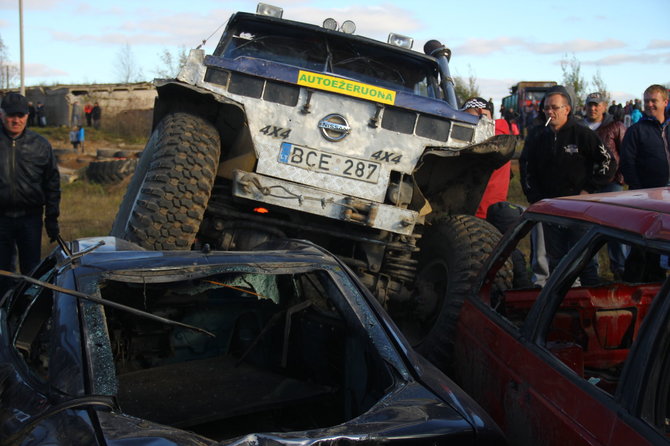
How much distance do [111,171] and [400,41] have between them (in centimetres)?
994

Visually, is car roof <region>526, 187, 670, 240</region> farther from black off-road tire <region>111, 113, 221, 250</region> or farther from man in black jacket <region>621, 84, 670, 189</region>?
man in black jacket <region>621, 84, 670, 189</region>

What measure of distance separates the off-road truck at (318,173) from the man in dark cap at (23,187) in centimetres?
67

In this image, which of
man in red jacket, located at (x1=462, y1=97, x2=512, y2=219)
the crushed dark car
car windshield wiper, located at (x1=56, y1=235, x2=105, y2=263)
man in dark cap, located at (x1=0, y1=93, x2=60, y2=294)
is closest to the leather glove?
man in dark cap, located at (x1=0, y1=93, x2=60, y2=294)

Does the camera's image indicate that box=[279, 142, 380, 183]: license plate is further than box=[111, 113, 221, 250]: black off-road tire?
Yes

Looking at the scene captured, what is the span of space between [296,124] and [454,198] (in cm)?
157

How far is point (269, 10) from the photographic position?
5793 millimetres

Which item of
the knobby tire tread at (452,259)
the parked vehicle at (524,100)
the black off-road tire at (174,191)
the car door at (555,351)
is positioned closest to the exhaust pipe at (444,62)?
the knobby tire tread at (452,259)

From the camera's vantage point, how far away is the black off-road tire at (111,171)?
556 inches

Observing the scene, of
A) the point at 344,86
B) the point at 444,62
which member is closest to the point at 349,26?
the point at 444,62

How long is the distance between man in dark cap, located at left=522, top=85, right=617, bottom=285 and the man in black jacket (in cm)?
50

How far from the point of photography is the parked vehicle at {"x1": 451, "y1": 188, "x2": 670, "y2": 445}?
6.61 feet

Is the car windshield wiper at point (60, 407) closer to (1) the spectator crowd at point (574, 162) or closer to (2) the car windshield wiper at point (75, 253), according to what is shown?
(2) the car windshield wiper at point (75, 253)

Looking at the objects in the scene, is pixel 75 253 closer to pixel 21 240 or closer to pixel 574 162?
pixel 21 240

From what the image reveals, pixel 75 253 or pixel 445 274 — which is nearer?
pixel 75 253
